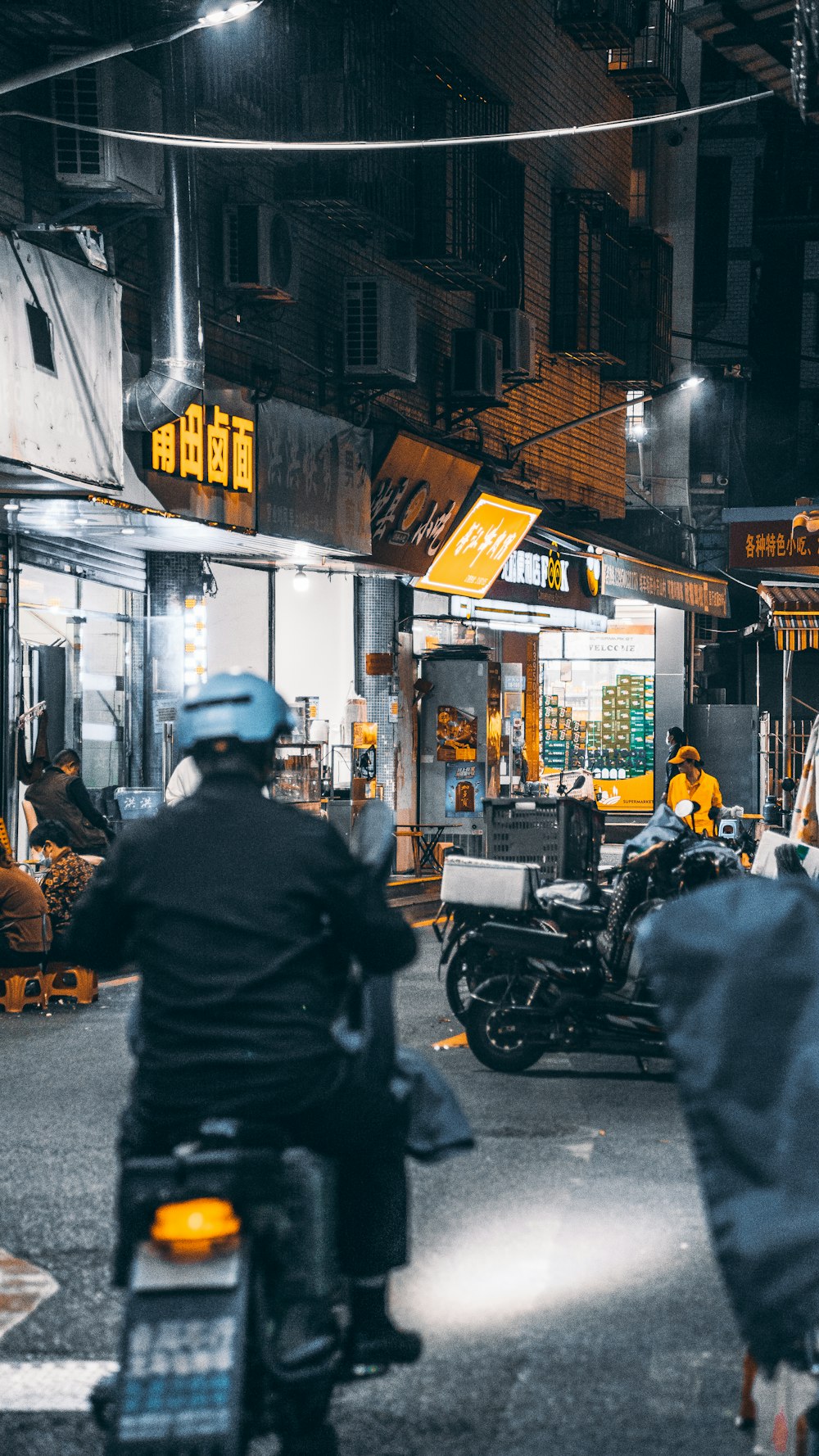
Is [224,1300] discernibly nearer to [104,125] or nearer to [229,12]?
[229,12]

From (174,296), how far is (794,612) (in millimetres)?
10523

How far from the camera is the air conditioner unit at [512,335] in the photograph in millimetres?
24719

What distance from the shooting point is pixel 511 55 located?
84.2 ft

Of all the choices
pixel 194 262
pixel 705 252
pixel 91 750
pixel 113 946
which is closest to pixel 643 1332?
pixel 113 946

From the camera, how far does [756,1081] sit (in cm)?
328

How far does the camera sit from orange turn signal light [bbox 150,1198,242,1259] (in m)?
3.61

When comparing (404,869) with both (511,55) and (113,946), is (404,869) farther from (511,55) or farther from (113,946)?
(113,946)

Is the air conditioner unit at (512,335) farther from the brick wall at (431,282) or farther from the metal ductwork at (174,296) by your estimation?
the metal ductwork at (174,296)

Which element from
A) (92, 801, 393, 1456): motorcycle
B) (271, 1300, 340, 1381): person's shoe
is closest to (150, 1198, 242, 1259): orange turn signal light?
(92, 801, 393, 1456): motorcycle

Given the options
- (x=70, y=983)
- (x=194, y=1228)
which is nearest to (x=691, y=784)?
(x=70, y=983)

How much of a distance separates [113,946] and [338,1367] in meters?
1.18

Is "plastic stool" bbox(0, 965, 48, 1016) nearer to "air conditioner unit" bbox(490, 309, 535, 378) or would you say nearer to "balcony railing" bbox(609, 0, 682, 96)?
"air conditioner unit" bbox(490, 309, 535, 378)

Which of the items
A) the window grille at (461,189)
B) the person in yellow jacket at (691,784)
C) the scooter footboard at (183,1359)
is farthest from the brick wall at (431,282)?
the scooter footboard at (183,1359)

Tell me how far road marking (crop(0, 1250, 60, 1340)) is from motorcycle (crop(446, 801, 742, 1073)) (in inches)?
167
